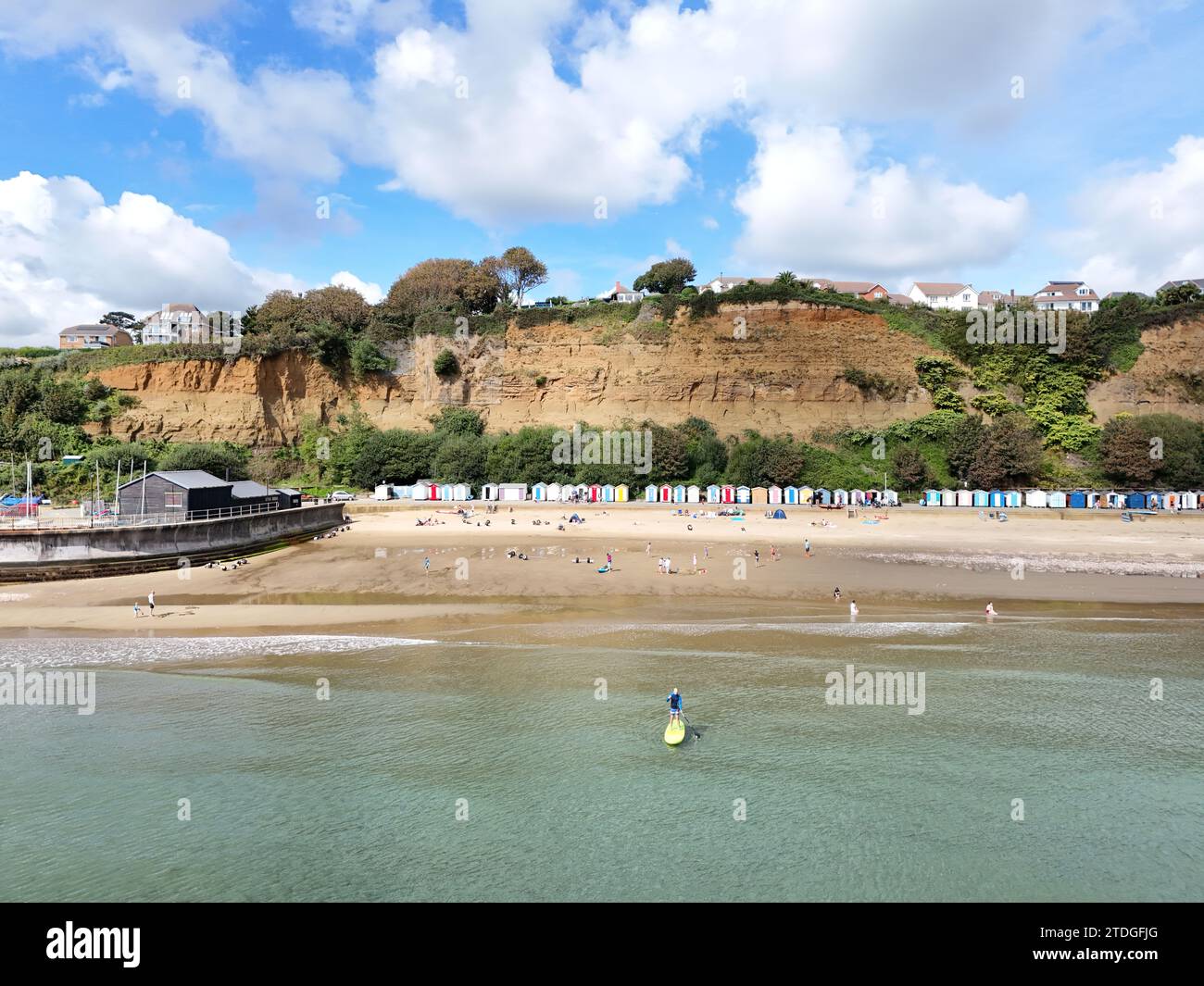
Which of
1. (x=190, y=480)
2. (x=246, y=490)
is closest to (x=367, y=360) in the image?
(x=246, y=490)

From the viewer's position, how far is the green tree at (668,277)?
7875 cm

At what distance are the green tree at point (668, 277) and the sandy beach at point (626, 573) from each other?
47.2 meters

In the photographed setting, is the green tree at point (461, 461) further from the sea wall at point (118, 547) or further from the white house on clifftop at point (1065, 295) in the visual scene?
the white house on clifftop at point (1065, 295)

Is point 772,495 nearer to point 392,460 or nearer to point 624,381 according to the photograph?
point 624,381

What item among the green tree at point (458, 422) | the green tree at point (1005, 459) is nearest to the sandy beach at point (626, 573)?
the green tree at point (1005, 459)

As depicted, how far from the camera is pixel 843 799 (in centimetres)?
1071

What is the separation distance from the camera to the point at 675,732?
1242 cm

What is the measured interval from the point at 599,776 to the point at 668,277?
244ft

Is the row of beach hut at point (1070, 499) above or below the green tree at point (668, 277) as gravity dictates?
below

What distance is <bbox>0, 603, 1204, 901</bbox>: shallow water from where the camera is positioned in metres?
9.09

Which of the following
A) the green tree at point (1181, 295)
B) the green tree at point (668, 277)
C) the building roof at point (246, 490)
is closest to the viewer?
the building roof at point (246, 490)
